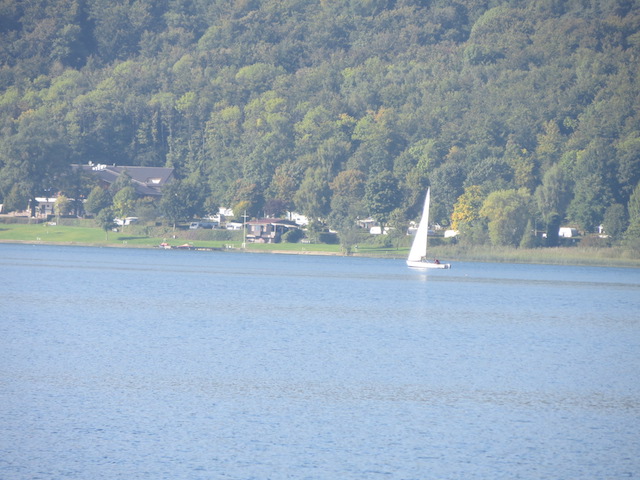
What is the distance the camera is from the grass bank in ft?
319

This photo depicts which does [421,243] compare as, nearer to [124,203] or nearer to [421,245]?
[421,245]

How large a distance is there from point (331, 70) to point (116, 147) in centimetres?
4105

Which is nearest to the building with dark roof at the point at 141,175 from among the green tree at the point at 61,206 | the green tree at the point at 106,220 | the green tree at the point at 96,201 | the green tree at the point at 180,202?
the green tree at the point at 61,206

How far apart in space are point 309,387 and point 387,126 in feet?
384

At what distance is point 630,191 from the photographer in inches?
4427

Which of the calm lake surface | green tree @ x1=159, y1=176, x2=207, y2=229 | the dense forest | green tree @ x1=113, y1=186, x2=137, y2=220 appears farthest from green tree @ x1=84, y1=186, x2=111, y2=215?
the calm lake surface

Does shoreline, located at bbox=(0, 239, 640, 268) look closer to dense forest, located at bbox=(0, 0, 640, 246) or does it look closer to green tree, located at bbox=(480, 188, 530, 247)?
green tree, located at bbox=(480, 188, 530, 247)

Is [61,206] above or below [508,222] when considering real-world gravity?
above

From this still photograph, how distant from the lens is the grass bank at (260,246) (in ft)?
319

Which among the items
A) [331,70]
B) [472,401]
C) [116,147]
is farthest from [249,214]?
[472,401]

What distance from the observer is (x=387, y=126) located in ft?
458

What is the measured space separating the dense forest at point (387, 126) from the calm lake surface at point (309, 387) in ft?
197

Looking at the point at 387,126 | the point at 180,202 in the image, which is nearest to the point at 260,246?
the point at 180,202

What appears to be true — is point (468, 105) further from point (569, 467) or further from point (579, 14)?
point (569, 467)
